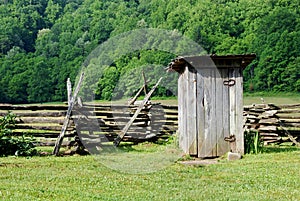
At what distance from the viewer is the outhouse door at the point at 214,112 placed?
11.1m

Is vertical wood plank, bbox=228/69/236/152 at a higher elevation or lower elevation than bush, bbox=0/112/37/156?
higher

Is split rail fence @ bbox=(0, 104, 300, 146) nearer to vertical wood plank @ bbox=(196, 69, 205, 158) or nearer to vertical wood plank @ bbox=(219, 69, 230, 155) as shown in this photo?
vertical wood plank @ bbox=(196, 69, 205, 158)

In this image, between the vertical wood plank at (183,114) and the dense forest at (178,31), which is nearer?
the vertical wood plank at (183,114)

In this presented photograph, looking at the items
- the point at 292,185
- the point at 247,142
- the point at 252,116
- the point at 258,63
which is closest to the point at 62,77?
the point at 258,63

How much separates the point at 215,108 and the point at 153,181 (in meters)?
3.74

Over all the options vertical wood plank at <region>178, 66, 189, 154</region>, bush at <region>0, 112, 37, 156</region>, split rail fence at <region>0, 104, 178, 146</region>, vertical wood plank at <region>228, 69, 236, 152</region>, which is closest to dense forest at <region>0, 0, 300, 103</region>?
split rail fence at <region>0, 104, 178, 146</region>

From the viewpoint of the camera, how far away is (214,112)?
1112cm

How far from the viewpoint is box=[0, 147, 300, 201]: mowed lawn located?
22.2ft

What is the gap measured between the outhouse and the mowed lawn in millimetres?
665

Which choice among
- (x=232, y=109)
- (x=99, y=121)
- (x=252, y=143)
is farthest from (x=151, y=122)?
(x=232, y=109)

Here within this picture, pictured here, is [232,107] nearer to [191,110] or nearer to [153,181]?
[191,110]

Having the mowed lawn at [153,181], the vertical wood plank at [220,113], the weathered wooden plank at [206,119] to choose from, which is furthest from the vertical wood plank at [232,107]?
the mowed lawn at [153,181]

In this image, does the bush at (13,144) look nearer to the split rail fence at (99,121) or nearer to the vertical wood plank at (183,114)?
the split rail fence at (99,121)

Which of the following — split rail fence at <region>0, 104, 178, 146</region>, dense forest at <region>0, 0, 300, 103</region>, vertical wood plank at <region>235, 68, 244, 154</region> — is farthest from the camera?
dense forest at <region>0, 0, 300, 103</region>
